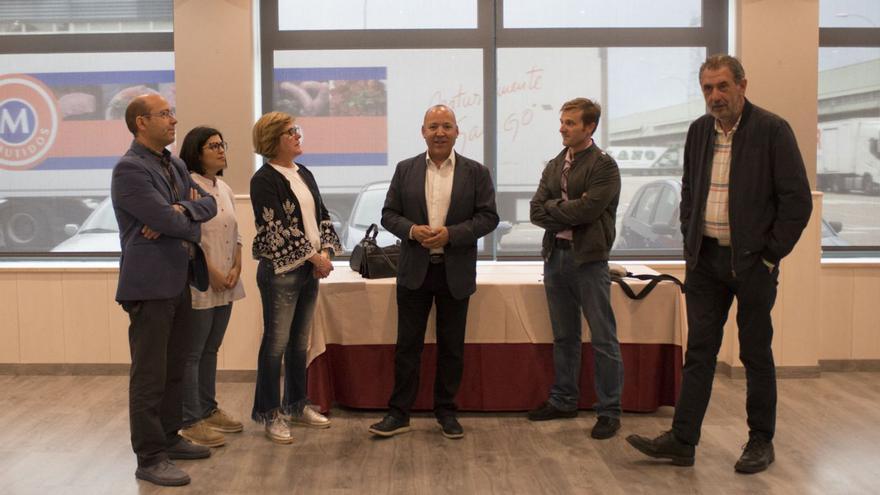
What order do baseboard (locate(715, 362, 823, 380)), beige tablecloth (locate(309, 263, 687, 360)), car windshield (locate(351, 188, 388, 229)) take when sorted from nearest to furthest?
1. beige tablecloth (locate(309, 263, 687, 360))
2. baseboard (locate(715, 362, 823, 380))
3. car windshield (locate(351, 188, 388, 229))

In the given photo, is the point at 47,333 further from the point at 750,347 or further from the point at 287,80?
the point at 750,347

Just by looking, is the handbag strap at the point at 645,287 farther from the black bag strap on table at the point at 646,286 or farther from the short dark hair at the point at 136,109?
the short dark hair at the point at 136,109

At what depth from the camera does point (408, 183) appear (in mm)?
4598

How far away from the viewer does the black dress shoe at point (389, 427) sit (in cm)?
458

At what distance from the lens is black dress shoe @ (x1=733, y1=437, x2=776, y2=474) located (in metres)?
4.02

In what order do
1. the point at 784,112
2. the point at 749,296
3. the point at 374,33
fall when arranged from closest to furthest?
the point at 749,296, the point at 784,112, the point at 374,33

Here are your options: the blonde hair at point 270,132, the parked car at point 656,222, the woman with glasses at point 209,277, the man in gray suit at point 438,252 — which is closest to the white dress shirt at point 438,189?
the man in gray suit at point 438,252

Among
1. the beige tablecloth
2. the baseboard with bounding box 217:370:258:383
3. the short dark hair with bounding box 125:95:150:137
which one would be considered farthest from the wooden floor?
the short dark hair with bounding box 125:95:150:137

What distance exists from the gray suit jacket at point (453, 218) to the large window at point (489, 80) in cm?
169

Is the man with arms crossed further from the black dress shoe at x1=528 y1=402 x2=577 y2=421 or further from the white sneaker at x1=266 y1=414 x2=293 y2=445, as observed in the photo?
the white sneaker at x1=266 y1=414 x2=293 y2=445

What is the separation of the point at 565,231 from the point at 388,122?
2045 millimetres

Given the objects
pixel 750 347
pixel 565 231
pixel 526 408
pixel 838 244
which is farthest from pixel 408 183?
pixel 838 244

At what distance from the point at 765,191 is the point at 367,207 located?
3067mm

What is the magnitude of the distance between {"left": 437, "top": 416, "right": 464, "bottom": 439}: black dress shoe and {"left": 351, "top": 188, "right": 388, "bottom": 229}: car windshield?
1.99m
